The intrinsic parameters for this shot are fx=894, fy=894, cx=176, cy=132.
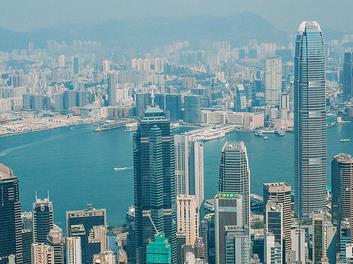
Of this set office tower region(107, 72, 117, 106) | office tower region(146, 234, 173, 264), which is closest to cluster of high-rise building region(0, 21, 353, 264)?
office tower region(146, 234, 173, 264)

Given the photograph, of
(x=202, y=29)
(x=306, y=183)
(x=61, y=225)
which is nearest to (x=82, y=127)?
(x=202, y=29)

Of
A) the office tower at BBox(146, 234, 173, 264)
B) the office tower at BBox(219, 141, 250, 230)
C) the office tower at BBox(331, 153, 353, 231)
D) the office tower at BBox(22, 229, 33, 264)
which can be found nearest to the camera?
the office tower at BBox(146, 234, 173, 264)

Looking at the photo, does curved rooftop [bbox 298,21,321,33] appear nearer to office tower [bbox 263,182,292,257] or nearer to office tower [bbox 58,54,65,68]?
office tower [bbox 263,182,292,257]

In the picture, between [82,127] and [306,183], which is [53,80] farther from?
[306,183]

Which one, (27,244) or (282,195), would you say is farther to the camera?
(282,195)

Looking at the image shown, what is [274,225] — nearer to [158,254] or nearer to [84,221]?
[158,254]

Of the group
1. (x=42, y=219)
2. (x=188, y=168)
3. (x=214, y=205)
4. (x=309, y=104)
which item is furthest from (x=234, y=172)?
(x=309, y=104)

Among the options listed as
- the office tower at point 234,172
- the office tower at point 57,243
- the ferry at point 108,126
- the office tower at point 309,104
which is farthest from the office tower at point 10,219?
the ferry at point 108,126
